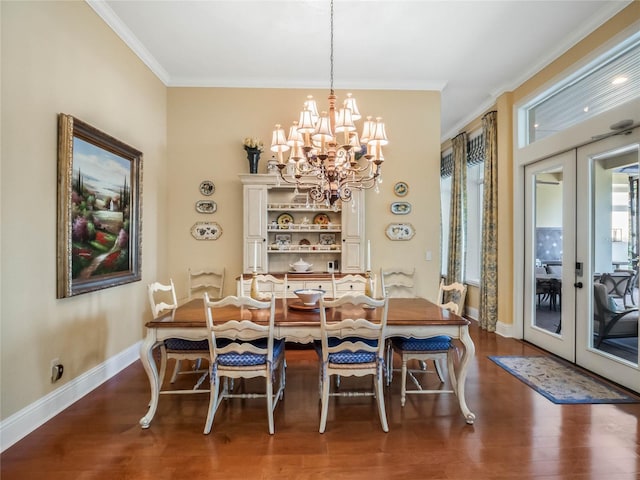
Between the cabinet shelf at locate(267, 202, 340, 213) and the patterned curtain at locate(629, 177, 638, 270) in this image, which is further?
the cabinet shelf at locate(267, 202, 340, 213)

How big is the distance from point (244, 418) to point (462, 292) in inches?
81.1

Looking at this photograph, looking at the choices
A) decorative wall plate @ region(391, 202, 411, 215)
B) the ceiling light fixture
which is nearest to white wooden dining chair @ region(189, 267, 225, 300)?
decorative wall plate @ region(391, 202, 411, 215)

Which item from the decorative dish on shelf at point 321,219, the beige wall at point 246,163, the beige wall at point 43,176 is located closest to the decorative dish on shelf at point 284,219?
the decorative dish on shelf at point 321,219

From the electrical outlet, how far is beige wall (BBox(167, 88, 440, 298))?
1.93m

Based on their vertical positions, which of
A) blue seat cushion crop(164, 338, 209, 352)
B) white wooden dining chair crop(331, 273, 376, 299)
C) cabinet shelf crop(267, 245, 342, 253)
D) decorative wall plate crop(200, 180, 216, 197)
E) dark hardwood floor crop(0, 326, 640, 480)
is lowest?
dark hardwood floor crop(0, 326, 640, 480)

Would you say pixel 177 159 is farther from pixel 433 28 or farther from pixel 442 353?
pixel 442 353

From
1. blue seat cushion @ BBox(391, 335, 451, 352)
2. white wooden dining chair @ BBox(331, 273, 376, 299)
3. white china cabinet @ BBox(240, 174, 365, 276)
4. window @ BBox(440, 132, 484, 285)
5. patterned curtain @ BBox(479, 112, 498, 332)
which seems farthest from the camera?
window @ BBox(440, 132, 484, 285)

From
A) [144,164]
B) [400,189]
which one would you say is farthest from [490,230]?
[144,164]

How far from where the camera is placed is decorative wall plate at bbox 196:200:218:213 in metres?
4.52

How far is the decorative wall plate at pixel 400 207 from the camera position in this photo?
462 cm

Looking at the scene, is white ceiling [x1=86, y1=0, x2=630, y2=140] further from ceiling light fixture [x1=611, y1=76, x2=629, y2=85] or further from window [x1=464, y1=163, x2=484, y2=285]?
window [x1=464, y1=163, x2=484, y2=285]

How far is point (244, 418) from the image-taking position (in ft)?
8.29

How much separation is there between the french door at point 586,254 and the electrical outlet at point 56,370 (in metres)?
4.67

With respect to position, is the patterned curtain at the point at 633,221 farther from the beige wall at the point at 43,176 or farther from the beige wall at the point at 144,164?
the beige wall at the point at 43,176
